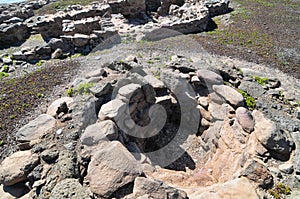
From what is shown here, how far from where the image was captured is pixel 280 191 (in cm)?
550

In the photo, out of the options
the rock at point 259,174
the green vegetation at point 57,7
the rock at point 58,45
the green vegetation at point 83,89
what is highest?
the green vegetation at point 57,7

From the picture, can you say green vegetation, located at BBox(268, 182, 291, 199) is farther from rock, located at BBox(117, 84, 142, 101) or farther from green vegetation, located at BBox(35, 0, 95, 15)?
green vegetation, located at BBox(35, 0, 95, 15)

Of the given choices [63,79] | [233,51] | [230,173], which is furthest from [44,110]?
[233,51]

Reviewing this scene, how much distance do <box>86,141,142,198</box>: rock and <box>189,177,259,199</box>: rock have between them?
64.7 inches

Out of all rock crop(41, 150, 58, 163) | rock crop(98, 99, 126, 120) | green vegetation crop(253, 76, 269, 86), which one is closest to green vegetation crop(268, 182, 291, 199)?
rock crop(98, 99, 126, 120)

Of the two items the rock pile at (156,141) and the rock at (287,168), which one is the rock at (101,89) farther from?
the rock at (287,168)

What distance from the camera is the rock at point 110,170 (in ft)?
16.3

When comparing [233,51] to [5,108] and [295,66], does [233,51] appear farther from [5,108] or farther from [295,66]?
[5,108]

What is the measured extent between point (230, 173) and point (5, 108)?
9.22 metres

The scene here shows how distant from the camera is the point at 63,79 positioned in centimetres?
1134

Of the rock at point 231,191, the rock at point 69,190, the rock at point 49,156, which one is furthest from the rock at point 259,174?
the rock at point 49,156

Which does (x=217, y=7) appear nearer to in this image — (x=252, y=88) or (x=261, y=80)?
(x=261, y=80)

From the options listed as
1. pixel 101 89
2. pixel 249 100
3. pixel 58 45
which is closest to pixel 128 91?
pixel 101 89

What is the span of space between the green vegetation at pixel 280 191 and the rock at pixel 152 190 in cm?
229
